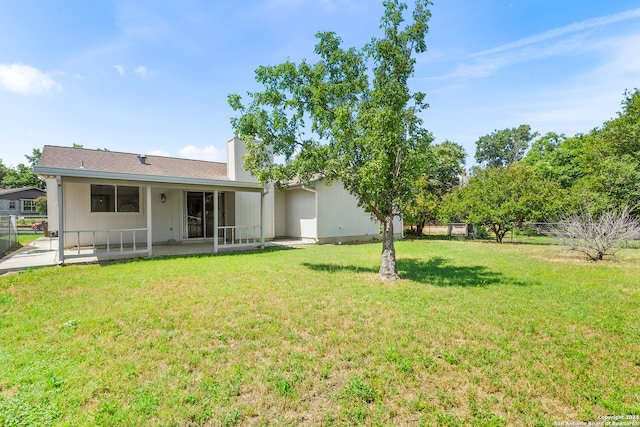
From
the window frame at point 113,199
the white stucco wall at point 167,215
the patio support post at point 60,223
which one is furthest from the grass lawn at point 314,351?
the white stucco wall at point 167,215

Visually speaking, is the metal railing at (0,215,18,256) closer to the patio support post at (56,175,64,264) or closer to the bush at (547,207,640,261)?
the patio support post at (56,175,64,264)

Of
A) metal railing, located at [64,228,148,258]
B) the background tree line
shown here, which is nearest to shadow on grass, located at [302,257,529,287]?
the background tree line

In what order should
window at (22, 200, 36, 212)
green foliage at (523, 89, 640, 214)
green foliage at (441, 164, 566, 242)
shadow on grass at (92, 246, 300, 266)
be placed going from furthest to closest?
window at (22, 200, 36, 212), green foliage at (523, 89, 640, 214), green foliage at (441, 164, 566, 242), shadow on grass at (92, 246, 300, 266)

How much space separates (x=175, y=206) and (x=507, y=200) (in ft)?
50.8

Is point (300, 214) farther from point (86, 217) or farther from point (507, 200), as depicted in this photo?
point (507, 200)

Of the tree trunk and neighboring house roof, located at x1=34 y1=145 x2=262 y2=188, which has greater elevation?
neighboring house roof, located at x1=34 y1=145 x2=262 y2=188

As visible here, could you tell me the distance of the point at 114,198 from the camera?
11352 millimetres

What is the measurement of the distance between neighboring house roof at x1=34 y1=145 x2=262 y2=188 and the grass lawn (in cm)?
399

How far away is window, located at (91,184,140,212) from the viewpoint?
36.3 feet

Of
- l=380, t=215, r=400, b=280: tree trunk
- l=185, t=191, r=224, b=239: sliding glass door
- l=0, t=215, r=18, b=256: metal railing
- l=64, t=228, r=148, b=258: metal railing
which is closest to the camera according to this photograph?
l=380, t=215, r=400, b=280: tree trunk

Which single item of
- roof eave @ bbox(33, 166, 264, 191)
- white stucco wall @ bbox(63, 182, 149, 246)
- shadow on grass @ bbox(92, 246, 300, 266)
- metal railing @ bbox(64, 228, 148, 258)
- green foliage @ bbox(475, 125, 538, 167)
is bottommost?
shadow on grass @ bbox(92, 246, 300, 266)

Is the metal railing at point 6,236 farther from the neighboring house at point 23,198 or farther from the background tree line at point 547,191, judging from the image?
the neighboring house at point 23,198

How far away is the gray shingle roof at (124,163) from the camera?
11.5 meters

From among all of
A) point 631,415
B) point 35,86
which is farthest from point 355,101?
point 35,86
